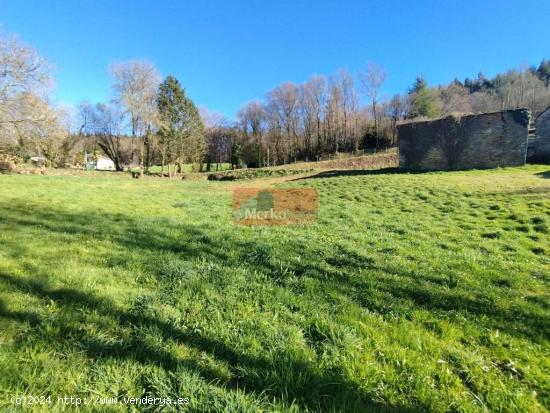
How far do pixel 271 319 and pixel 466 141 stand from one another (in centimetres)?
2393

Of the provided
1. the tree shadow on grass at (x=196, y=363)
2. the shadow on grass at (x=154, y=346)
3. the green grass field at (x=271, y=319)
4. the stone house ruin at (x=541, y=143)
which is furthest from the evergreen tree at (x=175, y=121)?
the stone house ruin at (x=541, y=143)

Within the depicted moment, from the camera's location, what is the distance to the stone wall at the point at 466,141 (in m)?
19.5

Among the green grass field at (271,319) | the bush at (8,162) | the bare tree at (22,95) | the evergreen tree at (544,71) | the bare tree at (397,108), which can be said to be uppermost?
the evergreen tree at (544,71)

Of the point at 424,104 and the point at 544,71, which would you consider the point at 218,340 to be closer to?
the point at 424,104

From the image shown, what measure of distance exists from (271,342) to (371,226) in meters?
5.59

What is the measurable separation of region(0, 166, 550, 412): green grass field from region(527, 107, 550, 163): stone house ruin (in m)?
21.0

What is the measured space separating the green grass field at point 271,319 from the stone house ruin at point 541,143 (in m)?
21.0

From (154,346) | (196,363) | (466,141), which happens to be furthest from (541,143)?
(154,346)

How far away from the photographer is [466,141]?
2077cm

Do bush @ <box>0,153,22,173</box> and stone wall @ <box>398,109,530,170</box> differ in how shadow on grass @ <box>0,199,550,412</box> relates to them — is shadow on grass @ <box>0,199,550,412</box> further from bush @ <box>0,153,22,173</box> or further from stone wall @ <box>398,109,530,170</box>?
bush @ <box>0,153,22,173</box>

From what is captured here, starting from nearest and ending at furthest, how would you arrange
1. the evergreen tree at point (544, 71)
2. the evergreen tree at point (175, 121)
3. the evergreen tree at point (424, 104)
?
the evergreen tree at point (175, 121), the evergreen tree at point (424, 104), the evergreen tree at point (544, 71)

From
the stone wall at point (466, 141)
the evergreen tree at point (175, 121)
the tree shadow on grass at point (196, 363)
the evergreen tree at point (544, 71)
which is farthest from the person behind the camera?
the evergreen tree at point (544, 71)

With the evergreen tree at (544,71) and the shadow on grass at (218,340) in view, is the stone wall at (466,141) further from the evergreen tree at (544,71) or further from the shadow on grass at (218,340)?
the evergreen tree at (544,71)

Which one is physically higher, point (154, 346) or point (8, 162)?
point (8, 162)
